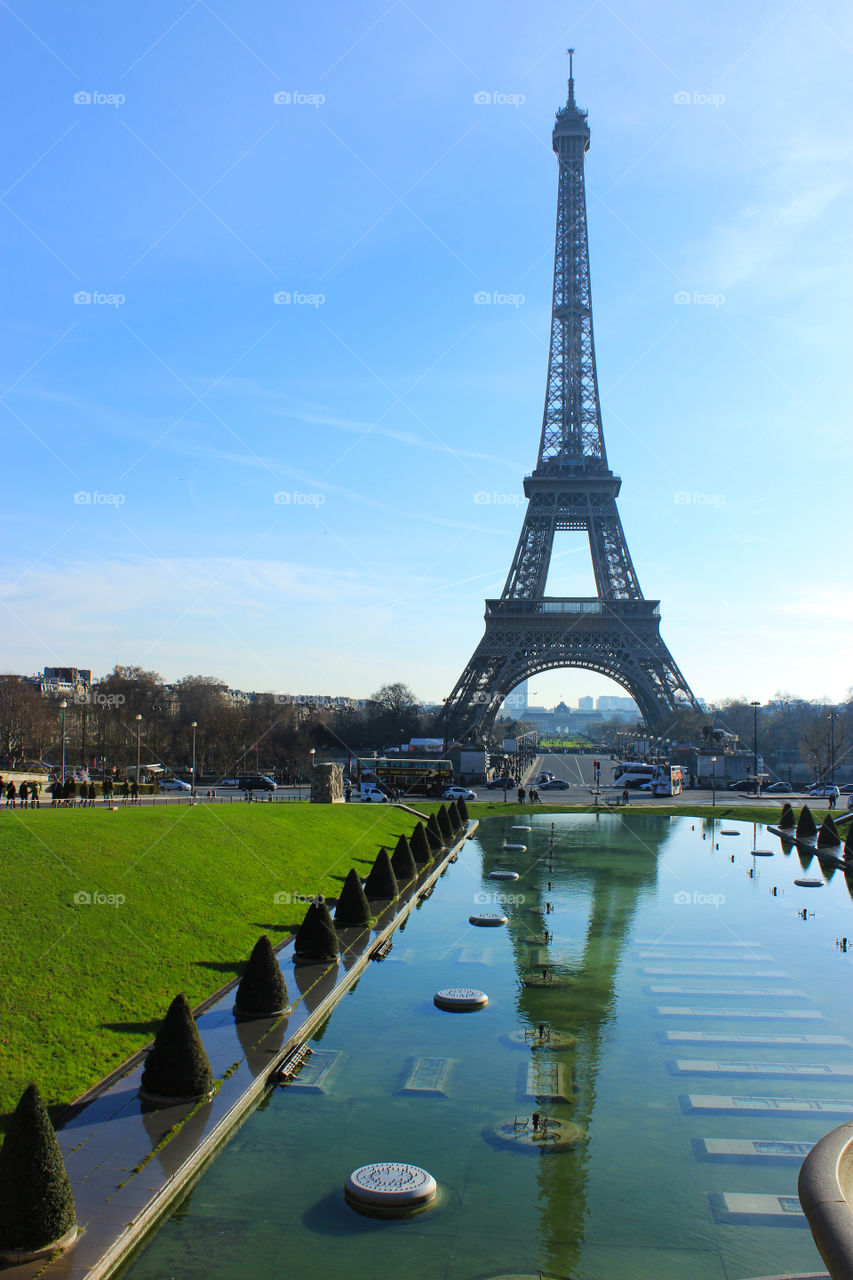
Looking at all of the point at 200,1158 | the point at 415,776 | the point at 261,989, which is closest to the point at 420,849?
the point at 261,989

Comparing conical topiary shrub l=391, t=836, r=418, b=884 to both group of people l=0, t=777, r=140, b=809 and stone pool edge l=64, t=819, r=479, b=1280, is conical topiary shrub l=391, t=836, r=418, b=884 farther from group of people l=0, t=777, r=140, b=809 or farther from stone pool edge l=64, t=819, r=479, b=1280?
stone pool edge l=64, t=819, r=479, b=1280

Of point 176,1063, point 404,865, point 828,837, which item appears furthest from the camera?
point 828,837

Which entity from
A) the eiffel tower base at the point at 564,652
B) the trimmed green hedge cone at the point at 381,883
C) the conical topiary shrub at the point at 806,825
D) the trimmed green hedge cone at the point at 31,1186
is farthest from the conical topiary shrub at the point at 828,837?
the eiffel tower base at the point at 564,652

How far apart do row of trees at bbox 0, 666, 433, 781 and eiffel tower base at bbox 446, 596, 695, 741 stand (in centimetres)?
1749

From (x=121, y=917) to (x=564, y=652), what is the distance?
72.0 m

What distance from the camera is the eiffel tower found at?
88312 millimetres

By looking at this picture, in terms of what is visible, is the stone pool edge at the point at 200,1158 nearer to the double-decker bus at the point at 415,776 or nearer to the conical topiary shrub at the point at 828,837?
the conical topiary shrub at the point at 828,837

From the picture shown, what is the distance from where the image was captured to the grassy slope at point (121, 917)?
1535 centimetres

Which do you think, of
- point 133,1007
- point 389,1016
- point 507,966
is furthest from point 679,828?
point 133,1007

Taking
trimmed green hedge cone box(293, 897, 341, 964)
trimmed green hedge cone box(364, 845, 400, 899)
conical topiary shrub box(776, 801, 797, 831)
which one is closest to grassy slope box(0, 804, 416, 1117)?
trimmed green hedge cone box(293, 897, 341, 964)

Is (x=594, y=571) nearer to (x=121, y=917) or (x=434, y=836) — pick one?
(x=434, y=836)

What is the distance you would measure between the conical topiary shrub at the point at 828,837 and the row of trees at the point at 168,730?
147 ft

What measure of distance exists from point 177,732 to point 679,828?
67394 mm

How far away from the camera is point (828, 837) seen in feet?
146
